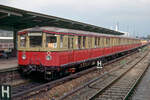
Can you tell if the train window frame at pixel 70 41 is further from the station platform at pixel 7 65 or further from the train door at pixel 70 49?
the station platform at pixel 7 65

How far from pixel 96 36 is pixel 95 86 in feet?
21.7

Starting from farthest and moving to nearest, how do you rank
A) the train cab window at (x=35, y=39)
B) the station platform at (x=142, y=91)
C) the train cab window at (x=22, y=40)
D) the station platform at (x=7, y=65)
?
the station platform at (x=7, y=65) → the train cab window at (x=22, y=40) → the train cab window at (x=35, y=39) → the station platform at (x=142, y=91)

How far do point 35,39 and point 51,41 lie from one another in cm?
97

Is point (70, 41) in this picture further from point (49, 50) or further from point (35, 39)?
point (35, 39)

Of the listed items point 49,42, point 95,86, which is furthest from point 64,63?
point 95,86

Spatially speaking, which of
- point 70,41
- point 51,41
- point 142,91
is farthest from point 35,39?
point 142,91

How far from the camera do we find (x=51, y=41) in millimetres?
11086

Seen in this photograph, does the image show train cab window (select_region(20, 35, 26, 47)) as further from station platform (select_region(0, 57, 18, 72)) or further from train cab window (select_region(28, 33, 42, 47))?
station platform (select_region(0, 57, 18, 72))

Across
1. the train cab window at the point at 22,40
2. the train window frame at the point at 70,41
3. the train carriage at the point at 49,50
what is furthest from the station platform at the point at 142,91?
the train cab window at the point at 22,40

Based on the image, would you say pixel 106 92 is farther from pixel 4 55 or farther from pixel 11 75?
pixel 4 55

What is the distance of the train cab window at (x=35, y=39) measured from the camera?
436 inches

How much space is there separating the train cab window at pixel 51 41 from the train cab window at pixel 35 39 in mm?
417

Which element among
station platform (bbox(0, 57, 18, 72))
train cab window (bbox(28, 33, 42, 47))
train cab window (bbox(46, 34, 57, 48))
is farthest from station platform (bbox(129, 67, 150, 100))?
station platform (bbox(0, 57, 18, 72))

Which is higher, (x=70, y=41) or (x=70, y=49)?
(x=70, y=41)
